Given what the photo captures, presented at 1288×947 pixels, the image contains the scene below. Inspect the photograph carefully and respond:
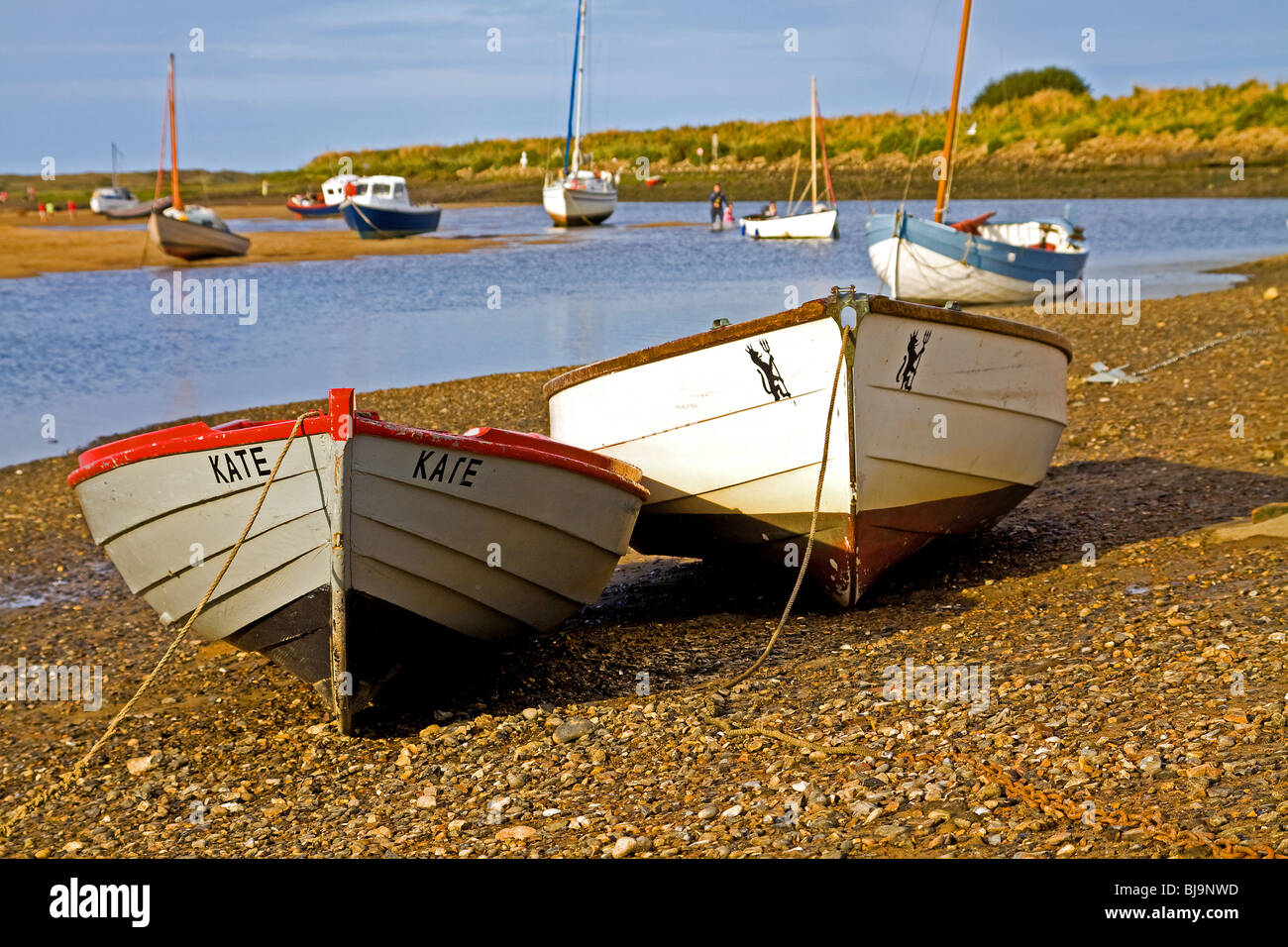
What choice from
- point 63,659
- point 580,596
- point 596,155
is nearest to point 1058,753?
point 580,596

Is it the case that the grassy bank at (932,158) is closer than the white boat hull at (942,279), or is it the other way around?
the white boat hull at (942,279)

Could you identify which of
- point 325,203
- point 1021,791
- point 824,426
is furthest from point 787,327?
point 325,203

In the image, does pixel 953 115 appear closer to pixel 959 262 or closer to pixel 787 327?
pixel 959 262

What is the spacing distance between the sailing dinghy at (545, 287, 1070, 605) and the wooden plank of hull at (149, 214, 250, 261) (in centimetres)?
3363

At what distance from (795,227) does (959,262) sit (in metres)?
20.9

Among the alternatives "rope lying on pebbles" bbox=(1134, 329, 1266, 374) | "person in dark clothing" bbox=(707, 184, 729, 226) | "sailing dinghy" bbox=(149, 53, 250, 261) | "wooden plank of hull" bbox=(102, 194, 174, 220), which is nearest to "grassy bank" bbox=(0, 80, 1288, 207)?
"person in dark clothing" bbox=(707, 184, 729, 226)

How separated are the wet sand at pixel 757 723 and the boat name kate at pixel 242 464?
52.0 inches

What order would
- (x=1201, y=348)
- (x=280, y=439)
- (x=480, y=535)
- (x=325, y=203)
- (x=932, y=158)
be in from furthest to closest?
(x=932, y=158), (x=325, y=203), (x=1201, y=348), (x=480, y=535), (x=280, y=439)

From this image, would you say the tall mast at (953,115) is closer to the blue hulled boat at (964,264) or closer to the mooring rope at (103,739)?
the blue hulled boat at (964,264)

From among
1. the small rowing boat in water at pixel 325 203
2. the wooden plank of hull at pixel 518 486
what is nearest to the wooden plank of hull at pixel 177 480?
the wooden plank of hull at pixel 518 486

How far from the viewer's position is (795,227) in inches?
1754

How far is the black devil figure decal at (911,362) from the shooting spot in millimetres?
7238
